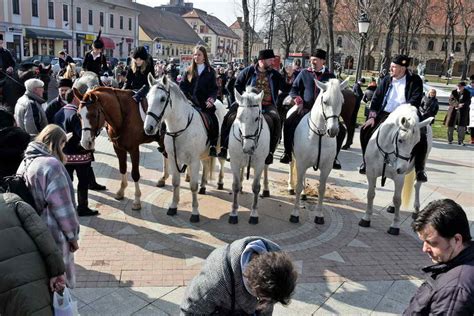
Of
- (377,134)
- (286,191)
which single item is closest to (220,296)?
(377,134)

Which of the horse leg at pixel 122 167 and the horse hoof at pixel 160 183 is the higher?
the horse leg at pixel 122 167

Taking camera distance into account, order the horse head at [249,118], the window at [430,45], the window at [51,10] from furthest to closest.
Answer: the window at [430,45]
the window at [51,10]
the horse head at [249,118]

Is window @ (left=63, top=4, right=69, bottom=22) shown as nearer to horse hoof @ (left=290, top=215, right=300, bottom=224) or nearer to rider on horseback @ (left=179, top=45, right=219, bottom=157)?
rider on horseback @ (left=179, top=45, right=219, bottom=157)

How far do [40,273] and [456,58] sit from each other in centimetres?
8665

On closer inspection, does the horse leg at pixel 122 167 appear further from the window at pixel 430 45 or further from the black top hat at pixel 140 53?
the window at pixel 430 45

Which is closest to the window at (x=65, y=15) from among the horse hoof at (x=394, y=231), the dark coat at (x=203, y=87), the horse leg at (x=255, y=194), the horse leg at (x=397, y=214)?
the dark coat at (x=203, y=87)

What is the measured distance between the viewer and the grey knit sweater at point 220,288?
7.66 ft

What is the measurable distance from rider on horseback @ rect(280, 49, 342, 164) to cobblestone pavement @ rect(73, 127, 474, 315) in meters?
1.54

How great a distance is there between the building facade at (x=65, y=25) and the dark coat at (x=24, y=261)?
4448 cm

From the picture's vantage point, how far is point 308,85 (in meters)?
7.54

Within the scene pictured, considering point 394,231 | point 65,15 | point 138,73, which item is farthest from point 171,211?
point 65,15

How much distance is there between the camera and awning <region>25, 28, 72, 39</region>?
4318cm

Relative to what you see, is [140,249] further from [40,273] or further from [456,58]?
[456,58]

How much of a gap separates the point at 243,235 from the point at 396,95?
380 cm
